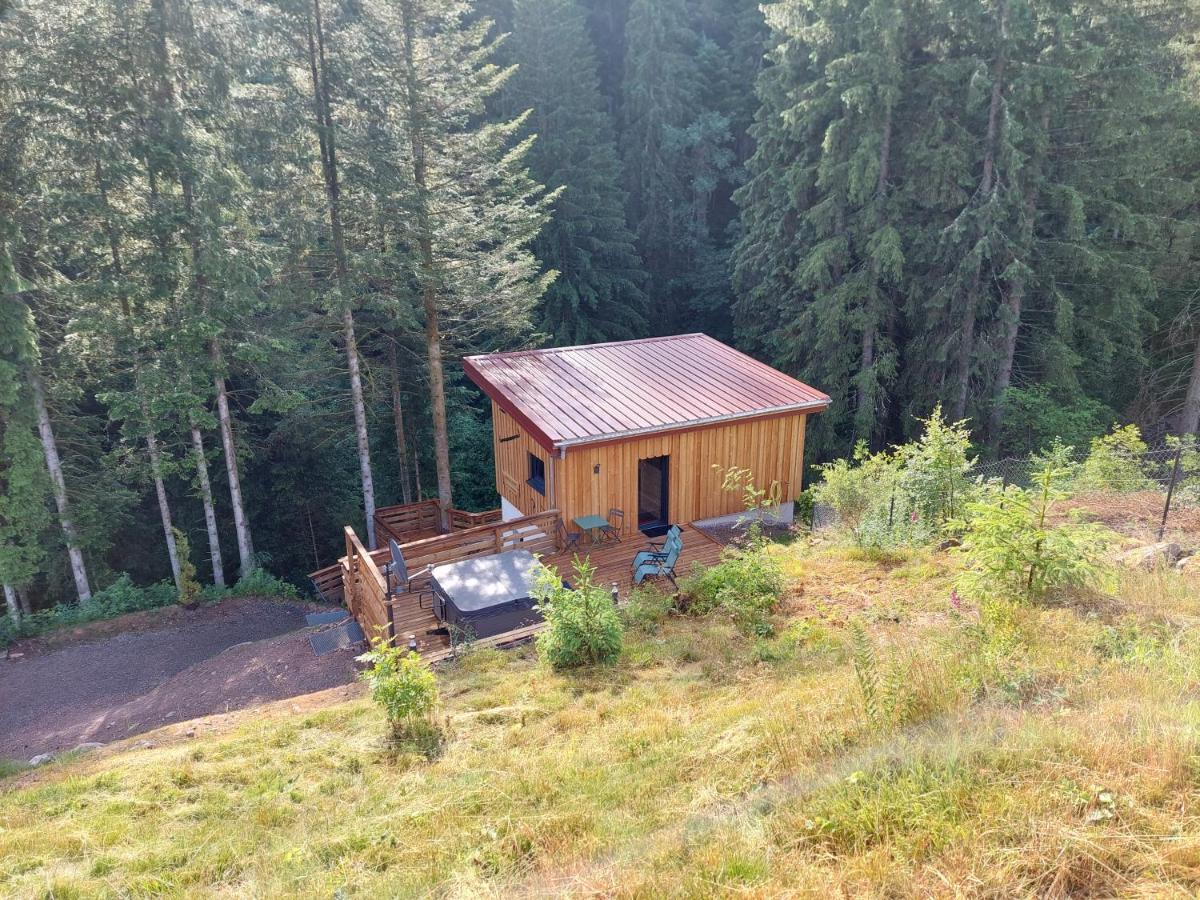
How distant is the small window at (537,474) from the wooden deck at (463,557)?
0.90 m

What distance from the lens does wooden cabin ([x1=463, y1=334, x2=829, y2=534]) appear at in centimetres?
1163

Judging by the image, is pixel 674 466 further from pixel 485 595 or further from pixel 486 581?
pixel 485 595

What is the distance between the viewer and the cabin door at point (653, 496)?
40.9ft

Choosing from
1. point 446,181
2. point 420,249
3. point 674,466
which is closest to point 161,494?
point 420,249

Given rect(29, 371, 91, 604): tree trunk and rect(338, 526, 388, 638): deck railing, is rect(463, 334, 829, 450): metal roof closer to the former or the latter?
rect(338, 526, 388, 638): deck railing

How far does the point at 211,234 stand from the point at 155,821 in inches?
402

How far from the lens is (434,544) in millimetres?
10719

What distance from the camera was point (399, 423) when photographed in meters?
18.8

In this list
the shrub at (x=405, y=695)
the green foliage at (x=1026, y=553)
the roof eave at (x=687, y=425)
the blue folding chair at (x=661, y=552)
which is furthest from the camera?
the roof eave at (x=687, y=425)

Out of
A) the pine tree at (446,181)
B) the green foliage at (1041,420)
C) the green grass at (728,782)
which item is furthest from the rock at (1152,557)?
the pine tree at (446,181)

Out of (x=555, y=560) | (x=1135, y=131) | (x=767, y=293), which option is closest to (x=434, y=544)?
→ (x=555, y=560)

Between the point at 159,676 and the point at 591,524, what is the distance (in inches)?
283

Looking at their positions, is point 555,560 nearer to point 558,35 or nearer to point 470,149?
point 470,149

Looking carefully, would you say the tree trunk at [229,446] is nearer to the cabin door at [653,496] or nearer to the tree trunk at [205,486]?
the tree trunk at [205,486]
